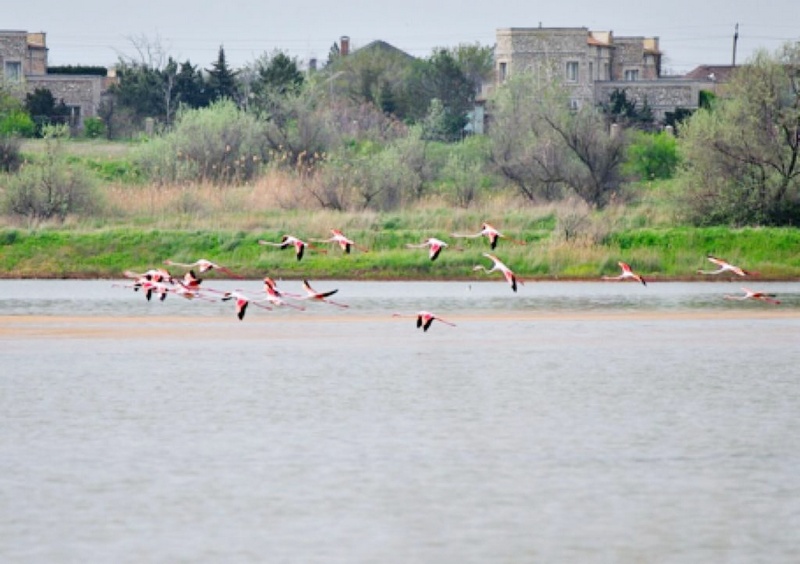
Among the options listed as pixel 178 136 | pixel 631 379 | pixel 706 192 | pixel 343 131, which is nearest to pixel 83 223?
pixel 178 136

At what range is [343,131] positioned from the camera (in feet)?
216

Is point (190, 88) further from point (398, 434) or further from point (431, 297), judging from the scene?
point (398, 434)

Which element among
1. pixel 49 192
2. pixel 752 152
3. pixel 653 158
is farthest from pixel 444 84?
pixel 49 192

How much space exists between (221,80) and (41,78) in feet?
29.1

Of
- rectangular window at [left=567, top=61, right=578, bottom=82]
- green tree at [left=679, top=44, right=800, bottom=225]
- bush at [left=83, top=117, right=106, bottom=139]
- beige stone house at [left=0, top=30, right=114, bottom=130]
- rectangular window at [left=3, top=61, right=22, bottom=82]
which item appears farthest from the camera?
rectangular window at [left=567, top=61, right=578, bottom=82]

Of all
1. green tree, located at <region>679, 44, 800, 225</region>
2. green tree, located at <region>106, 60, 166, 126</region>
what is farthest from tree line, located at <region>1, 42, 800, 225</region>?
green tree, located at <region>106, 60, 166, 126</region>

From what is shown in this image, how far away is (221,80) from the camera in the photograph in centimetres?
8338

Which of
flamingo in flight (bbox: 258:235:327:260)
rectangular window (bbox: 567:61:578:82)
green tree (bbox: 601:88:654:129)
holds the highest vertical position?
rectangular window (bbox: 567:61:578:82)

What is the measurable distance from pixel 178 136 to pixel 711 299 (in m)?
20.0

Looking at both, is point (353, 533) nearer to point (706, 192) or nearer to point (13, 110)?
point (706, 192)

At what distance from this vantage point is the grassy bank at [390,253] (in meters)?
38.9

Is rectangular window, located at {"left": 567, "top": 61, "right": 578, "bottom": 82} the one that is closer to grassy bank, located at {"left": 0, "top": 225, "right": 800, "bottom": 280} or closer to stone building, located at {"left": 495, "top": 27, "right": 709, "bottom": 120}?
stone building, located at {"left": 495, "top": 27, "right": 709, "bottom": 120}

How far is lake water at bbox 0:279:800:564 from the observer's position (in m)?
14.8

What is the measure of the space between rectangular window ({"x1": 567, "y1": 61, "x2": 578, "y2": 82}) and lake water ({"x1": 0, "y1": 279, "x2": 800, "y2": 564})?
6280 cm
